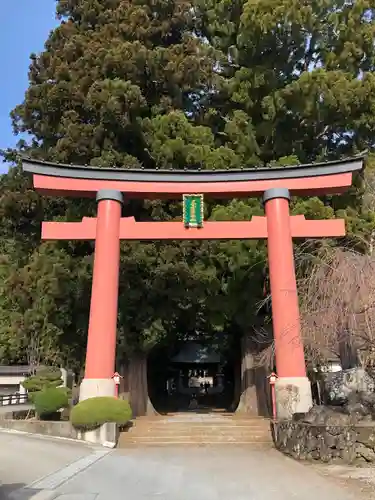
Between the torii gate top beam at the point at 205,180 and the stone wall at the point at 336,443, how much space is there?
718 centimetres

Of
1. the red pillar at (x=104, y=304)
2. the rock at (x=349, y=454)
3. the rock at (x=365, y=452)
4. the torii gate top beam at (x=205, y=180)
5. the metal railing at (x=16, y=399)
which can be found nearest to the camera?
the rock at (x=365, y=452)

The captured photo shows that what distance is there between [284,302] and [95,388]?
5.32 meters

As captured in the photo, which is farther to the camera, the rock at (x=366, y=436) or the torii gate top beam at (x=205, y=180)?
the torii gate top beam at (x=205, y=180)

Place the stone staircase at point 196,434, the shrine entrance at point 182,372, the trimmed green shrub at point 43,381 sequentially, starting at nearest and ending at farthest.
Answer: the stone staircase at point 196,434 → the trimmed green shrub at point 43,381 → the shrine entrance at point 182,372

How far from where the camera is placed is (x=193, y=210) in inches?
554

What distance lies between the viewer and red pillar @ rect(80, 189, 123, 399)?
41.5 feet

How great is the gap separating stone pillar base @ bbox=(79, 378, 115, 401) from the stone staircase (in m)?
1.12

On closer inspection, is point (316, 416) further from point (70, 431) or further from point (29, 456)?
point (70, 431)

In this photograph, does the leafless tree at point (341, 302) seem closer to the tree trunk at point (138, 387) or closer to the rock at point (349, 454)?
the rock at point (349, 454)

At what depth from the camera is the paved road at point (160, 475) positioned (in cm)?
623

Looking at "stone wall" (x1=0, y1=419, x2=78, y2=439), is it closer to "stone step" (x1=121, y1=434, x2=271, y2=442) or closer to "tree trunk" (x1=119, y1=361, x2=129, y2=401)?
"stone step" (x1=121, y1=434, x2=271, y2=442)

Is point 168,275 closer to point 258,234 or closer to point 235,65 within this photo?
point 258,234

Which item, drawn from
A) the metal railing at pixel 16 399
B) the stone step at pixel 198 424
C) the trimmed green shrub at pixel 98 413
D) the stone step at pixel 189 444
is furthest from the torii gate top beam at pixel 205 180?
the metal railing at pixel 16 399

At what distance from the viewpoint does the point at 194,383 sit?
44250mm
